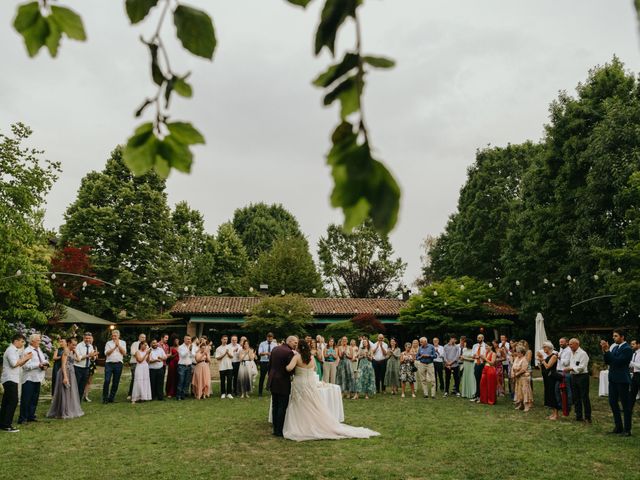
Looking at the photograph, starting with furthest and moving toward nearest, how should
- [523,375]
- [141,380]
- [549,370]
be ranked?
[141,380] → [523,375] → [549,370]

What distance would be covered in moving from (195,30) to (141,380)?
15136mm

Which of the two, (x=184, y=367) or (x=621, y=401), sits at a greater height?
(x=621, y=401)

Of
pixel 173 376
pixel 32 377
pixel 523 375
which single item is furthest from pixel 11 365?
pixel 523 375

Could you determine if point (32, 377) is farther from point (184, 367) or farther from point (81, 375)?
point (184, 367)

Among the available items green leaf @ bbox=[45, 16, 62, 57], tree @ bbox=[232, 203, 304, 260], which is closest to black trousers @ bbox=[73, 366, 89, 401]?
green leaf @ bbox=[45, 16, 62, 57]

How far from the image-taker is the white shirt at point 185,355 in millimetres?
15693

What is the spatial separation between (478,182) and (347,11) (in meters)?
40.9

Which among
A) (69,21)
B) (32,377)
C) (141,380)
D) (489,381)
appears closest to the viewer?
(69,21)

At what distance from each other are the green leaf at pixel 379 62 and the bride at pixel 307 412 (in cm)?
894

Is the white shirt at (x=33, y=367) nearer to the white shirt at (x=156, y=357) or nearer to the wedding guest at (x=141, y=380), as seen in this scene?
the wedding guest at (x=141, y=380)

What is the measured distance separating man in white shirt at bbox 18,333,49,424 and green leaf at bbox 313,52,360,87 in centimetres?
1037

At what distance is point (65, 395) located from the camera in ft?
38.9

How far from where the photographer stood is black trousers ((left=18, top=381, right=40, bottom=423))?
1064cm

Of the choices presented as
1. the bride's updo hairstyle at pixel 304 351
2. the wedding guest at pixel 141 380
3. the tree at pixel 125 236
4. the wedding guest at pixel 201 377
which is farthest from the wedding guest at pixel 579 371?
the tree at pixel 125 236
